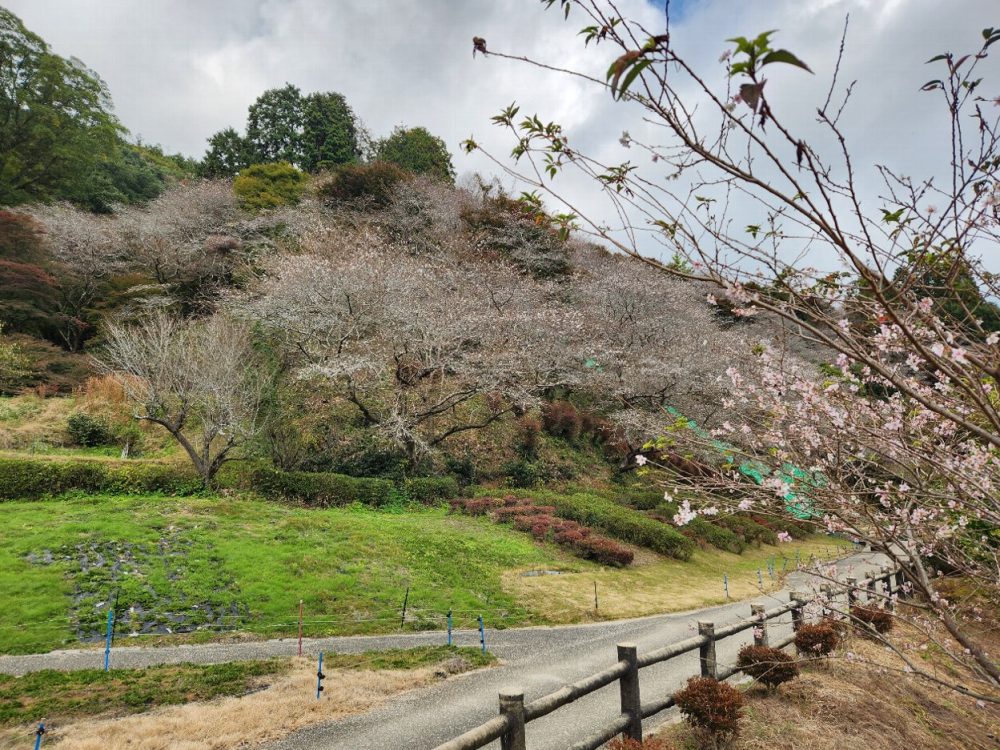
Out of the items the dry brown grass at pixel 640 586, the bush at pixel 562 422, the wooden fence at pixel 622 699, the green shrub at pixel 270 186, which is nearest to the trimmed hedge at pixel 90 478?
the dry brown grass at pixel 640 586

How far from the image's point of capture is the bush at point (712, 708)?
15.2 ft

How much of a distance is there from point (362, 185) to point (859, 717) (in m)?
32.5

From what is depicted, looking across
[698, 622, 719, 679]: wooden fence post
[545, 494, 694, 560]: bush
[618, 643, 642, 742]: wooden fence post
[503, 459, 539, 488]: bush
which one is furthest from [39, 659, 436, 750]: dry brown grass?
[503, 459, 539, 488]: bush

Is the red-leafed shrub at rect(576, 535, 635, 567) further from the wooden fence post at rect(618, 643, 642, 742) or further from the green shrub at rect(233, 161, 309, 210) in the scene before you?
the green shrub at rect(233, 161, 309, 210)

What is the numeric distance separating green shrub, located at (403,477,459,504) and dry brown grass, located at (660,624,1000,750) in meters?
12.8

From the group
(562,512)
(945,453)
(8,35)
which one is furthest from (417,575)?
(8,35)

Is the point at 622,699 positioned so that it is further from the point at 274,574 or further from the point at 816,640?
the point at 274,574

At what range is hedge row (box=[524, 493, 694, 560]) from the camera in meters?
16.2

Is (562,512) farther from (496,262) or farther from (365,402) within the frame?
(496,262)

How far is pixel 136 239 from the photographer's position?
1003 inches

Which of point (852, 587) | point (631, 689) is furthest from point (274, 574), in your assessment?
point (852, 587)

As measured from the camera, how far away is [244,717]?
5.48m

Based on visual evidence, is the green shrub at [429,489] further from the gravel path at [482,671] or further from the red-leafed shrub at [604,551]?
the gravel path at [482,671]

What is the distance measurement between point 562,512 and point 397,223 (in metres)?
20.2
